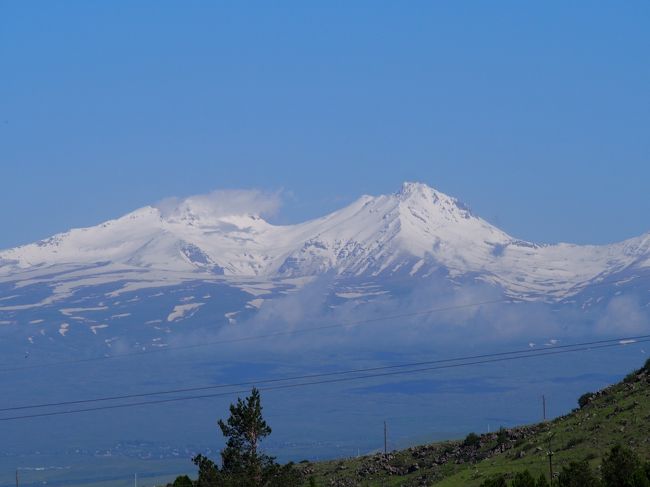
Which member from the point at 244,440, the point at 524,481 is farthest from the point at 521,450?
the point at 244,440

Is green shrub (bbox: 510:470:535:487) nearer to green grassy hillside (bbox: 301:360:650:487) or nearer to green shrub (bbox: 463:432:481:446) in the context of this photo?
green grassy hillside (bbox: 301:360:650:487)

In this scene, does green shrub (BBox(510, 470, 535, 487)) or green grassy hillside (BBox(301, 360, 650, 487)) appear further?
green grassy hillside (BBox(301, 360, 650, 487))

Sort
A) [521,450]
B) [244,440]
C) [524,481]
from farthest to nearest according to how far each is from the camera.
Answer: [521,450] → [244,440] → [524,481]

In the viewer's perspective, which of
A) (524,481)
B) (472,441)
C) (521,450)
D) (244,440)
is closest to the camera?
(524,481)

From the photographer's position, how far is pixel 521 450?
3479 inches

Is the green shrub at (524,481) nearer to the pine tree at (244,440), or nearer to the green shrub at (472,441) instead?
the pine tree at (244,440)

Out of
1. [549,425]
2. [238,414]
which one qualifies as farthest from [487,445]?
[238,414]

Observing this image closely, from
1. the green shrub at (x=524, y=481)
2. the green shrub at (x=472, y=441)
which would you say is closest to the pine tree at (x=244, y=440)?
the green shrub at (x=524, y=481)

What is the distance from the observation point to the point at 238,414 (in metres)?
70.7

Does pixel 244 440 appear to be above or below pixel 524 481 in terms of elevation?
above

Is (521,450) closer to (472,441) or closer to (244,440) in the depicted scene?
(472,441)

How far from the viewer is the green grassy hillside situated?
8250cm

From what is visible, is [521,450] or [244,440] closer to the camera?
[244,440]

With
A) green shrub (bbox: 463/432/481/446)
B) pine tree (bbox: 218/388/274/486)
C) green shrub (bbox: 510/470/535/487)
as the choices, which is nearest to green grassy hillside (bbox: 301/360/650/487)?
green shrub (bbox: 463/432/481/446)
